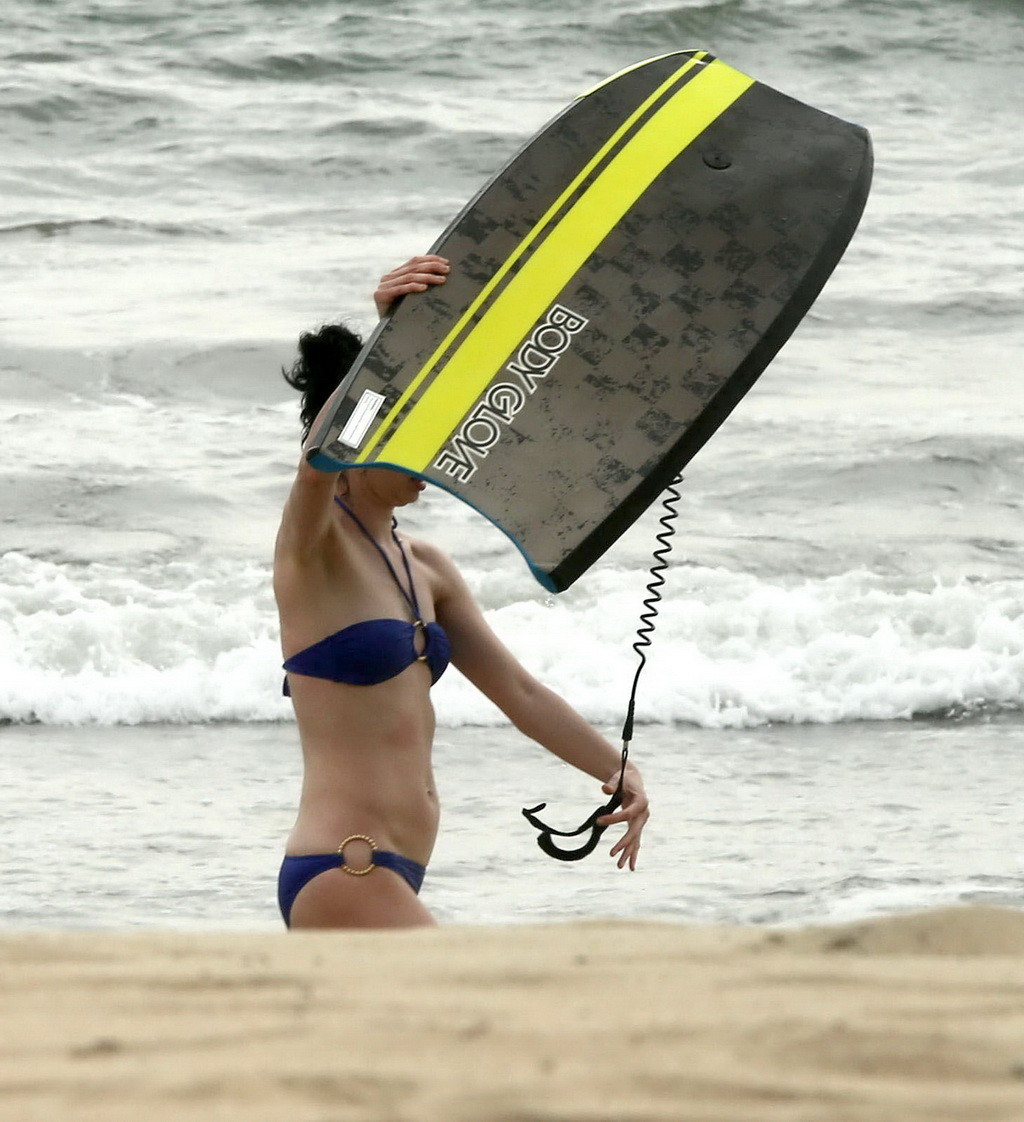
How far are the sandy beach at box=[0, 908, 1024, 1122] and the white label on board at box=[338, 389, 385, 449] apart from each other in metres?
0.89

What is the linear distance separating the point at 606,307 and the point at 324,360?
0.56m

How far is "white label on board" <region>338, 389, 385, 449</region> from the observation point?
2887mm

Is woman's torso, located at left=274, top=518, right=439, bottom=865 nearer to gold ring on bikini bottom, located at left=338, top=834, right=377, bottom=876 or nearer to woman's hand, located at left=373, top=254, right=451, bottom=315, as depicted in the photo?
gold ring on bikini bottom, located at left=338, top=834, right=377, bottom=876

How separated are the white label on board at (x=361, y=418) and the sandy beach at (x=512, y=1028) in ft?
2.92

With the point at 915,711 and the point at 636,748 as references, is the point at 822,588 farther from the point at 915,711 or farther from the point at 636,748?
the point at 636,748

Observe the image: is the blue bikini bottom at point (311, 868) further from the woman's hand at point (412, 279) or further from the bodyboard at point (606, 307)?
the woman's hand at point (412, 279)

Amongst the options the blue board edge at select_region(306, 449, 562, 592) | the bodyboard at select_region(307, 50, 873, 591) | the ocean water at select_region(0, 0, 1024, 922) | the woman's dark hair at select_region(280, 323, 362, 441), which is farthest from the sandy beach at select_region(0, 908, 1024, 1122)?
the ocean water at select_region(0, 0, 1024, 922)

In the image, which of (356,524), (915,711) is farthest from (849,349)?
(356,524)

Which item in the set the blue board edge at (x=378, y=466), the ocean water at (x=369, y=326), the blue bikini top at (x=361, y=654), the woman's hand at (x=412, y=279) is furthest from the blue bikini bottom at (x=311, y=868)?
the ocean water at (x=369, y=326)

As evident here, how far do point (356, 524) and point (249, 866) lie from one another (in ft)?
6.71

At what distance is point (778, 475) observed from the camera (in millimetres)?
9250

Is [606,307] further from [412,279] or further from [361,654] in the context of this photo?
[361,654]

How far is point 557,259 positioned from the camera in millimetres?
3207

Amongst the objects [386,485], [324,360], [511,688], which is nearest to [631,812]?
[511,688]
